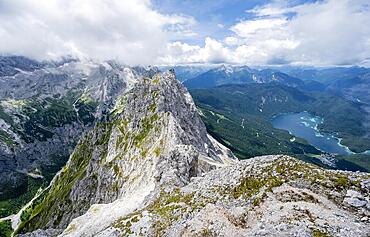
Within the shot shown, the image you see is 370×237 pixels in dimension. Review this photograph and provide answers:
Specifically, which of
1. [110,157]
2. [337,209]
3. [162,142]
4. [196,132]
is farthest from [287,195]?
[196,132]

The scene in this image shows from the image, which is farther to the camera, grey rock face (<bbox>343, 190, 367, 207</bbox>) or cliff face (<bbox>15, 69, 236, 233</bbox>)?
cliff face (<bbox>15, 69, 236, 233</bbox>)

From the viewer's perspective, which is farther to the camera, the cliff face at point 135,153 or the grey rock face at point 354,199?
Answer: the cliff face at point 135,153

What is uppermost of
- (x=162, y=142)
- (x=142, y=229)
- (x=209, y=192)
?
(x=209, y=192)

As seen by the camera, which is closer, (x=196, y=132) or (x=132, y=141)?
(x=132, y=141)

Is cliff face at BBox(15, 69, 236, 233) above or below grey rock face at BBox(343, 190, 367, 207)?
below

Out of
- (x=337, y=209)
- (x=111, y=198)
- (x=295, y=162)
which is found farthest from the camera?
(x=111, y=198)

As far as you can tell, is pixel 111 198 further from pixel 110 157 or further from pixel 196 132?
pixel 196 132

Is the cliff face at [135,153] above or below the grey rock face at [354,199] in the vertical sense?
below

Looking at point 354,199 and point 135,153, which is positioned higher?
point 354,199

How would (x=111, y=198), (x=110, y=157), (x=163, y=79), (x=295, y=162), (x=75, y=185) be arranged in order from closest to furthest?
(x=295, y=162)
(x=111, y=198)
(x=110, y=157)
(x=75, y=185)
(x=163, y=79)

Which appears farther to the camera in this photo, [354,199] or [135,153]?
[135,153]

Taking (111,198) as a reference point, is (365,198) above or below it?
above
